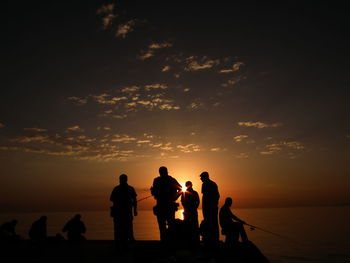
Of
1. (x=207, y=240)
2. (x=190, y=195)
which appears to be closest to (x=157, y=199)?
(x=190, y=195)

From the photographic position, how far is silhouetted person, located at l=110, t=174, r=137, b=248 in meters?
9.98

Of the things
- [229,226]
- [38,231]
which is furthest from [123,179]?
[38,231]

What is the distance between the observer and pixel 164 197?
33.1ft

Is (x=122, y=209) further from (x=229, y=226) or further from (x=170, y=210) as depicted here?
(x=229, y=226)

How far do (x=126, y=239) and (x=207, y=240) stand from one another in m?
2.69

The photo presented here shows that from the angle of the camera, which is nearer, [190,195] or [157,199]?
[157,199]

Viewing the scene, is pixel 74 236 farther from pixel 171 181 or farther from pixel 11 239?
pixel 171 181

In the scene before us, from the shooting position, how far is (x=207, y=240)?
9.26 m

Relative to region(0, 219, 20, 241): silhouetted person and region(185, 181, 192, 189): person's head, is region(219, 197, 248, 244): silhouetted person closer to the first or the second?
region(185, 181, 192, 189): person's head

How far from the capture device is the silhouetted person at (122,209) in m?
A: 9.98

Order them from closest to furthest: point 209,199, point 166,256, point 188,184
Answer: point 166,256
point 209,199
point 188,184

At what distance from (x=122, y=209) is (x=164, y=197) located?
1.44 m

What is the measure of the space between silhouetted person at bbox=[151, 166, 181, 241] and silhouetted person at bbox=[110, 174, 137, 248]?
0.83 metres

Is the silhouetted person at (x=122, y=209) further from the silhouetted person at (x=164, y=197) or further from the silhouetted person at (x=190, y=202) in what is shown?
the silhouetted person at (x=190, y=202)
